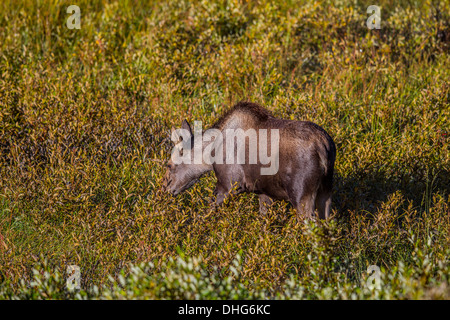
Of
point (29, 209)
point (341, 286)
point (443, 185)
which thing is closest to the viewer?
point (341, 286)

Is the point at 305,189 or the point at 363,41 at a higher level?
the point at 363,41

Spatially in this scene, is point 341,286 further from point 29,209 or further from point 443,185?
point 29,209

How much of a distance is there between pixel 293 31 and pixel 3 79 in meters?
4.65

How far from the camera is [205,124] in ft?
23.5

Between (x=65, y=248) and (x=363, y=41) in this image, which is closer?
(x=65, y=248)

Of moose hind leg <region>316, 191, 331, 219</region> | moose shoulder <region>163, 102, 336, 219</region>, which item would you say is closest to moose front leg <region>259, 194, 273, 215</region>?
moose shoulder <region>163, 102, 336, 219</region>

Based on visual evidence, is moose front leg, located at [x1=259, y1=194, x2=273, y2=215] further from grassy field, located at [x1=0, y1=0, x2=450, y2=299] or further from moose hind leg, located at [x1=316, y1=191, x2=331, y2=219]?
moose hind leg, located at [x1=316, y1=191, x2=331, y2=219]

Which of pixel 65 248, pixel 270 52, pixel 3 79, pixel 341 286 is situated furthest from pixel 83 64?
pixel 341 286

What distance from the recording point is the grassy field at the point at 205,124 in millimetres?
4582

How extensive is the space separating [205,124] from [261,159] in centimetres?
183

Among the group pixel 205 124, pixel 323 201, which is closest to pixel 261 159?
pixel 323 201

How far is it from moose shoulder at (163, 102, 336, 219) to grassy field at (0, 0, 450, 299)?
0.67ft
